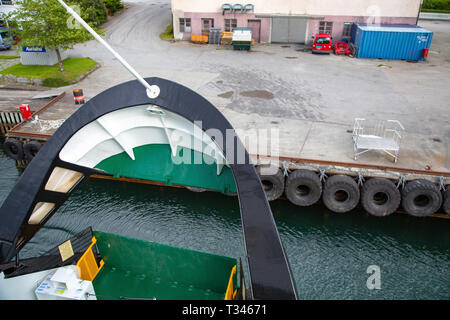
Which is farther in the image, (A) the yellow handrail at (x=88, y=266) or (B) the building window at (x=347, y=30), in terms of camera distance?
(B) the building window at (x=347, y=30)

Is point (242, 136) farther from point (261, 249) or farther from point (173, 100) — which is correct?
point (261, 249)

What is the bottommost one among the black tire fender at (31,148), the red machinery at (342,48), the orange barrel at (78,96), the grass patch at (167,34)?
the black tire fender at (31,148)

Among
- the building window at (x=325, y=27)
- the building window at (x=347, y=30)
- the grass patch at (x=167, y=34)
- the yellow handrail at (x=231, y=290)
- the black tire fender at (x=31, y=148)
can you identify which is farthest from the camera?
the grass patch at (x=167, y=34)

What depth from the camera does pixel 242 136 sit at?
1989 cm

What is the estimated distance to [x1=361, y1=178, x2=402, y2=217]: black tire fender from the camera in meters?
17.0

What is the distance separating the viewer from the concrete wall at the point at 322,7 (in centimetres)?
3458

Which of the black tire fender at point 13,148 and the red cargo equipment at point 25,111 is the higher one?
the red cargo equipment at point 25,111

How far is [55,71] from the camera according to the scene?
1161 inches

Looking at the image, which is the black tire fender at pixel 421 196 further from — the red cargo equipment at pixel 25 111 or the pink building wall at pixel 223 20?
the pink building wall at pixel 223 20

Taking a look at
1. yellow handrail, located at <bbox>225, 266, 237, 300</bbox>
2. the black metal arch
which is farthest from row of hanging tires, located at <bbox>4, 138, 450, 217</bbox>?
the black metal arch

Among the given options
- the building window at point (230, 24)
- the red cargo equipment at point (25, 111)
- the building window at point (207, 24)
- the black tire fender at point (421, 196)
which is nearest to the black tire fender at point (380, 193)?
the black tire fender at point (421, 196)

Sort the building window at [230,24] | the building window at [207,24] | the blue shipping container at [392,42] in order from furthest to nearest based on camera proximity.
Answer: the building window at [207,24] < the building window at [230,24] < the blue shipping container at [392,42]

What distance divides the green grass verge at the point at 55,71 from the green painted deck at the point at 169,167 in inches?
734

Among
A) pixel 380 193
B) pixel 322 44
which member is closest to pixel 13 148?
pixel 380 193
